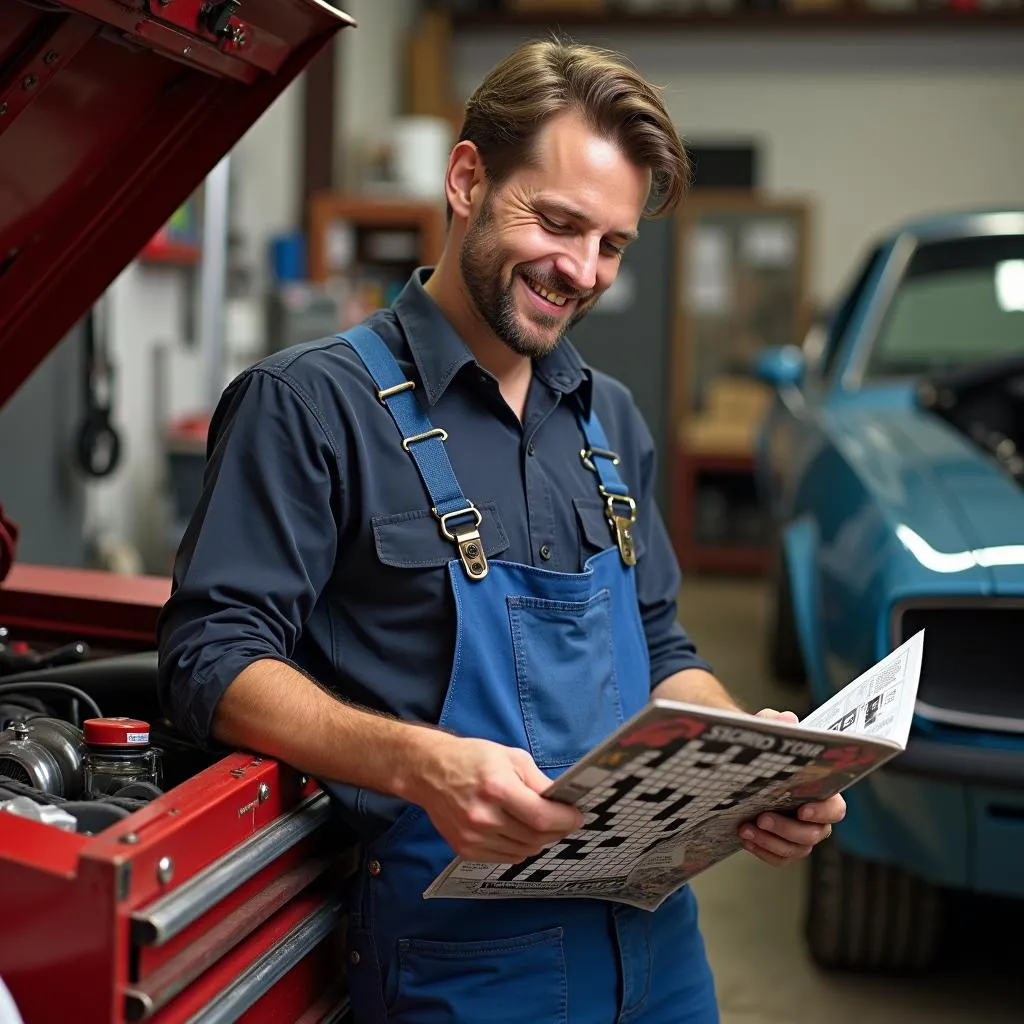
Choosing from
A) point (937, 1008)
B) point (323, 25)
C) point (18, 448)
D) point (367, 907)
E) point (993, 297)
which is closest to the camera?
point (367, 907)

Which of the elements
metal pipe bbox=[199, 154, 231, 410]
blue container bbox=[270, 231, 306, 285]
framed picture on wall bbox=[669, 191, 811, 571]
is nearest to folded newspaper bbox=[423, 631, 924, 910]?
metal pipe bbox=[199, 154, 231, 410]

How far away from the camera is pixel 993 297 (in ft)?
12.5

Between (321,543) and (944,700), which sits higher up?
(321,543)

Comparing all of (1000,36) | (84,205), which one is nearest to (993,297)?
(84,205)

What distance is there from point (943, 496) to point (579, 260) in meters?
1.17

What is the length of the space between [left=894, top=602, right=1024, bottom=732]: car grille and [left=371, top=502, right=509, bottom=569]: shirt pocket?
3.43 feet

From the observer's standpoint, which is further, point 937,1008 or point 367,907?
point 937,1008

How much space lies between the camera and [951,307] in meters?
3.76

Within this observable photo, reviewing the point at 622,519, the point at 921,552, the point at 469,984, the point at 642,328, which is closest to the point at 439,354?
the point at 622,519

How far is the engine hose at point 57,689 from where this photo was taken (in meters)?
1.57

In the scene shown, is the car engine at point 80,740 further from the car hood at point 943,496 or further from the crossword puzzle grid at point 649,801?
the car hood at point 943,496

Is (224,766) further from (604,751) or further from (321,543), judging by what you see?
(604,751)

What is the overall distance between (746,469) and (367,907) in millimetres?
6267

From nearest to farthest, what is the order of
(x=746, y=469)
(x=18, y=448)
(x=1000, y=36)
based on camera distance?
(x=18, y=448) → (x=746, y=469) → (x=1000, y=36)
